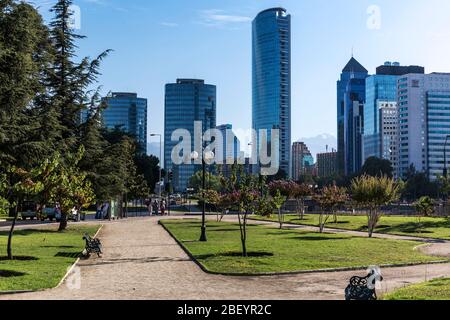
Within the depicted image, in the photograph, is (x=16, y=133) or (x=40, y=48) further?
(x=40, y=48)

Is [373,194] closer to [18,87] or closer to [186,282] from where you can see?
[186,282]

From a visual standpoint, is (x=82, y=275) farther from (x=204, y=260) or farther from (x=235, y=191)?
(x=235, y=191)

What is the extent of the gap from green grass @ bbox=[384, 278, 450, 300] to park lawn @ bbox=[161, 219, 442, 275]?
4.44 metres

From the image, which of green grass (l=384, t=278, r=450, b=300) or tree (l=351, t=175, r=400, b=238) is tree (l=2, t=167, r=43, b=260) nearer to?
green grass (l=384, t=278, r=450, b=300)

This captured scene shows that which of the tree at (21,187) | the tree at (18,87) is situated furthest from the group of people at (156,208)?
the tree at (21,187)

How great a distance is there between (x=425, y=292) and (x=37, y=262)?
42.7 ft

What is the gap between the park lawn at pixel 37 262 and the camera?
47.5ft

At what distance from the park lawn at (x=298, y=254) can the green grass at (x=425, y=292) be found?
4.44m

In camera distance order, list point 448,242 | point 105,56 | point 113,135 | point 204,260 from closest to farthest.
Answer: point 204,260, point 448,242, point 105,56, point 113,135

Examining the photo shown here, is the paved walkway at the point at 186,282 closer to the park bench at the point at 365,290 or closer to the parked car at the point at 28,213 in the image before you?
the park bench at the point at 365,290

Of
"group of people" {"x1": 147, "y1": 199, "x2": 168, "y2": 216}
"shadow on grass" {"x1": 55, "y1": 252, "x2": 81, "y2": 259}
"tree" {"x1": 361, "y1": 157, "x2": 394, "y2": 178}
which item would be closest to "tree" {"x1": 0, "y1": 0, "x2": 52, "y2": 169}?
"shadow on grass" {"x1": 55, "y1": 252, "x2": 81, "y2": 259}
